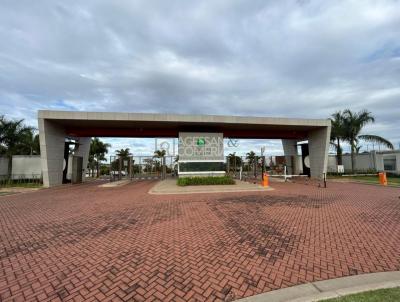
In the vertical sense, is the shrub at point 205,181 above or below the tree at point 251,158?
below

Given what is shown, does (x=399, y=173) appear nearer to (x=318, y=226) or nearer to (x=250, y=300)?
(x=318, y=226)

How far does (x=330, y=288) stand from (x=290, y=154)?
3145 centimetres

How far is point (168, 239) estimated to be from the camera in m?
5.61

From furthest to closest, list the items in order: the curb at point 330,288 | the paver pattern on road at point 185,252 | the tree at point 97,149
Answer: the tree at point 97,149
the paver pattern on road at point 185,252
the curb at point 330,288

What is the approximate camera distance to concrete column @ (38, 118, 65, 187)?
65.5 feet

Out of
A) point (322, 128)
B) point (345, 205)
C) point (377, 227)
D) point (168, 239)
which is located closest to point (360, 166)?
point (322, 128)

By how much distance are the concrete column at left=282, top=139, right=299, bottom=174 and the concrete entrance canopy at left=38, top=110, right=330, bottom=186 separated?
3.19 meters

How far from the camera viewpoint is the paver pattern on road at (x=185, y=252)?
11.4ft

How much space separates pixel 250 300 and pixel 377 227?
5441mm

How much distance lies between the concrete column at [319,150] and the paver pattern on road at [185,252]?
1830 cm

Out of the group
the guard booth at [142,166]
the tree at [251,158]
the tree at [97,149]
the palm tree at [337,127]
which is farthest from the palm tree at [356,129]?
the tree at [97,149]

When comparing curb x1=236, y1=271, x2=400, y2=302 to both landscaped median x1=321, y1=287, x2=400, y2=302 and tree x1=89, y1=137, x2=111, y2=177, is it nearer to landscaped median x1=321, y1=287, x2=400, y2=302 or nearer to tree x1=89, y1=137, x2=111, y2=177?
landscaped median x1=321, y1=287, x2=400, y2=302

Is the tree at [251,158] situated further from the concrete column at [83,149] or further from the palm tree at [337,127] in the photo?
the concrete column at [83,149]

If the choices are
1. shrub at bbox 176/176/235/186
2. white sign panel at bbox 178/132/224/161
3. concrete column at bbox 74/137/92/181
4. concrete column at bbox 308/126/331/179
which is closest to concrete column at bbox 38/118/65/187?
concrete column at bbox 74/137/92/181
